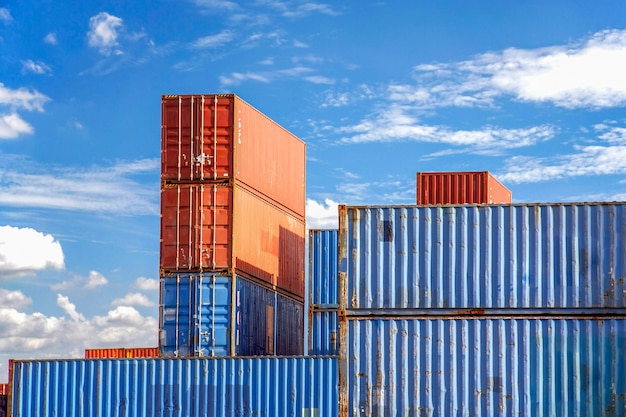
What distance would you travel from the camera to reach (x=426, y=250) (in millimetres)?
27422

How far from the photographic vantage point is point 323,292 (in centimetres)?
3622

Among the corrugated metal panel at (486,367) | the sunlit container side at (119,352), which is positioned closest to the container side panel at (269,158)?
the corrugated metal panel at (486,367)

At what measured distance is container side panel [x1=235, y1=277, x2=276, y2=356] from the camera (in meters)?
33.6

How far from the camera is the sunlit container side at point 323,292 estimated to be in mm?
36125

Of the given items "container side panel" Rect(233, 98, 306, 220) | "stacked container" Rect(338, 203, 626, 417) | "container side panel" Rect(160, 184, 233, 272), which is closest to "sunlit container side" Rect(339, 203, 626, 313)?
"stacked container" Rect(338, 203, 626, 417)

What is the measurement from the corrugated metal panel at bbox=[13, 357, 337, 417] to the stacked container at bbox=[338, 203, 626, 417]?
1.48 metres

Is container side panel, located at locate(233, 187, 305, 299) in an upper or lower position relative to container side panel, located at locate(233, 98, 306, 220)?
lower

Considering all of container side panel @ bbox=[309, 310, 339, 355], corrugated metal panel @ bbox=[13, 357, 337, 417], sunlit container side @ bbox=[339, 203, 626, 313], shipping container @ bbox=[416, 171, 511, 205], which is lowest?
corrugated metal panel @ bbox=[13, 357, 337, 417]

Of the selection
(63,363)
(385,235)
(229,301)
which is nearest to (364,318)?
(385,235)

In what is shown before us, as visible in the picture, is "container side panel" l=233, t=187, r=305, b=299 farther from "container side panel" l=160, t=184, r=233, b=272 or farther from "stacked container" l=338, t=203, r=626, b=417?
"stacked container" l=338, t=203, r=626, b=417

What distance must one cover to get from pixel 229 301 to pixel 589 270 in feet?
37.2

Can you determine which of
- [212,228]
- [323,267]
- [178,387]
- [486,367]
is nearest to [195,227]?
[212,228]

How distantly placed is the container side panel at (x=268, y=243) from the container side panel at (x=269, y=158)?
1.57 ft

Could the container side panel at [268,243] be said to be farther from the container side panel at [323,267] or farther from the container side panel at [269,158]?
the container side panel at [323,267]
